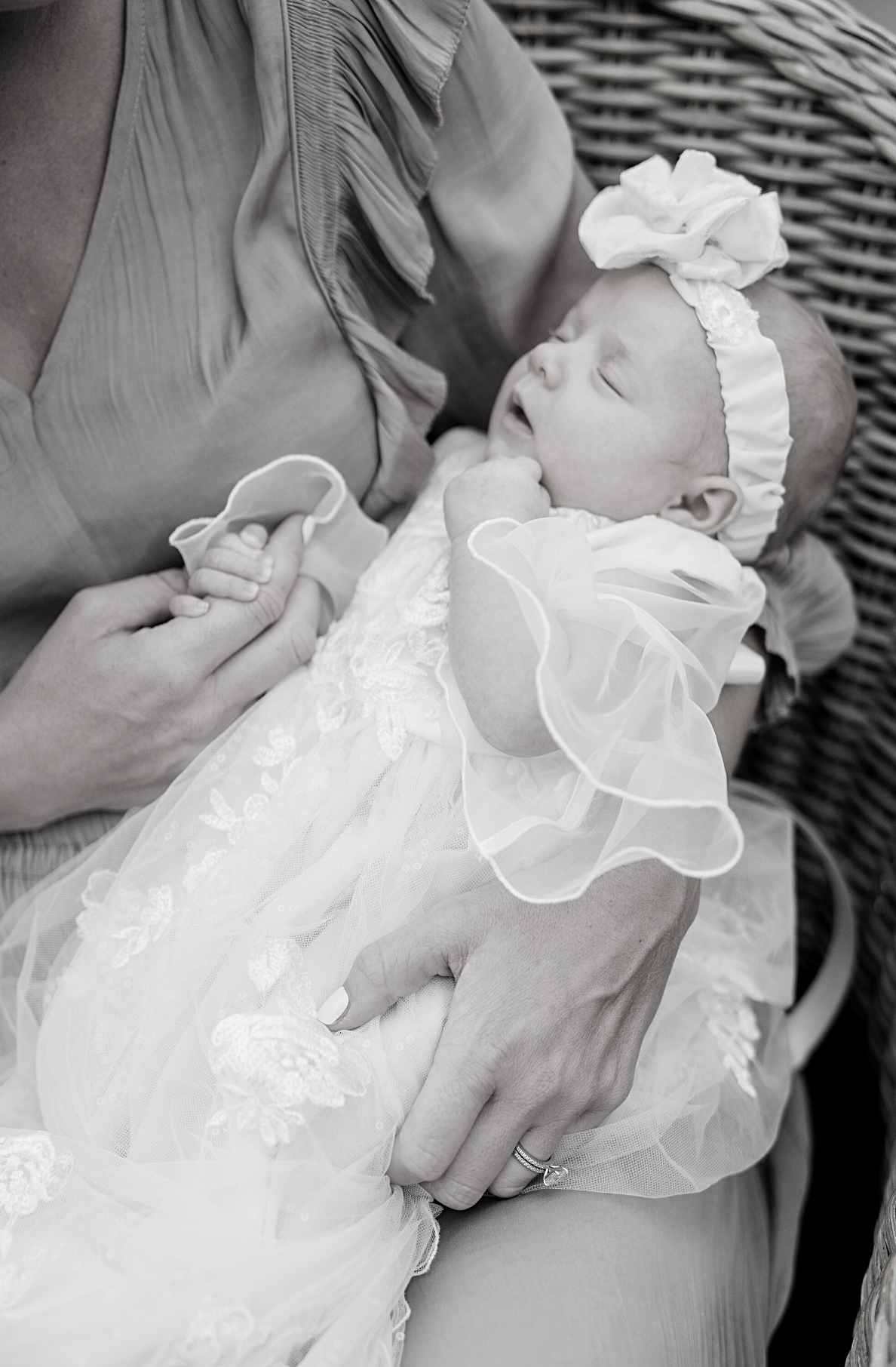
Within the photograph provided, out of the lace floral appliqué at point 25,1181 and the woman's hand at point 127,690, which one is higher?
the woman's hand at point 127,690

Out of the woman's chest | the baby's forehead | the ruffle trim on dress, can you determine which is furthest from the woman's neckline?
the baby's forehead

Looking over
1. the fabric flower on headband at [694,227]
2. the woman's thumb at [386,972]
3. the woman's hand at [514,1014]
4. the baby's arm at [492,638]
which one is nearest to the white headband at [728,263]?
the fabric flower on headband at [694,227]

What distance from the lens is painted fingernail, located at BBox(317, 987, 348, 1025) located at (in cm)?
90

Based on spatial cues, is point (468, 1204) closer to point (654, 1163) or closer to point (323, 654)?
point (654, 1163)

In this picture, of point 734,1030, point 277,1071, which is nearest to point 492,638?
point 277,1071

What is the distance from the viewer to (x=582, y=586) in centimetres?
86

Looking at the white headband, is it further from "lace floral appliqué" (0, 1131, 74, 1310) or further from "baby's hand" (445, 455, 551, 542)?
"lace floral appliqué" (0, 1131, 74, 1310)

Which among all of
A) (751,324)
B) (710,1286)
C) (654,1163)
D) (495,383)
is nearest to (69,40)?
(495,383)

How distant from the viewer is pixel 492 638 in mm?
905

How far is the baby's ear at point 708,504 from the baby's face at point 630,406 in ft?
0.04

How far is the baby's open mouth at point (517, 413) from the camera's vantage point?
115 cm

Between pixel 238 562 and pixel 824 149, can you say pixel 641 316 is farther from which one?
pixel 238 562

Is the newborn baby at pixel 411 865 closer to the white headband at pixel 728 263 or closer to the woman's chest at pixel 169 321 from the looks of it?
the white headband at pixel 728 263

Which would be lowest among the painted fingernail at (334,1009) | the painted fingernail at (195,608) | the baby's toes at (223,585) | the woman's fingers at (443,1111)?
the woman's fingers at (443,1111)
